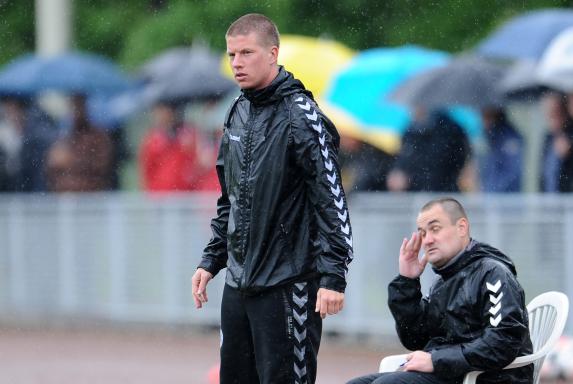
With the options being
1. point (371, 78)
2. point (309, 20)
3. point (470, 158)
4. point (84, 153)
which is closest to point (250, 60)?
point (470, 158)

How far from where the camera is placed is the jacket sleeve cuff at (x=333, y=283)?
6.32 meters

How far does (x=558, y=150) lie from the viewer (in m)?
12.1

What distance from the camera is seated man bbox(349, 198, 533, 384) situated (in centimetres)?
662

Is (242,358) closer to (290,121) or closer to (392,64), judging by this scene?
(290,121)

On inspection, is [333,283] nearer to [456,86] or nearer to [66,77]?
[456,86]

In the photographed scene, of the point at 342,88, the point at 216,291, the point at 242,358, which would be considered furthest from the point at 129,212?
the point at 242,358

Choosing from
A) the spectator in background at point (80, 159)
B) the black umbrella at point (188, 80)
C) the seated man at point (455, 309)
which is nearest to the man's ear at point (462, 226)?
the seated man at point (455, 309)

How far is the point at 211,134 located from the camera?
659 inches

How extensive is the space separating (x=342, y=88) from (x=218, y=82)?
162 cm

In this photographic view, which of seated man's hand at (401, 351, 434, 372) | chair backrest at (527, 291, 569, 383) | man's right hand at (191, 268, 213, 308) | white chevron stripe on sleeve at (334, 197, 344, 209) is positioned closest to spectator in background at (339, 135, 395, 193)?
chair backrest at (527, 291, 569, 383)

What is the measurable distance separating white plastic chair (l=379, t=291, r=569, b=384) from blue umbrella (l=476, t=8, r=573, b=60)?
642cm

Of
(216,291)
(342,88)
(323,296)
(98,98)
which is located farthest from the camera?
(98,98)

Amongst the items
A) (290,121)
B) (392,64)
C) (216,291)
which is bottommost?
(216,291)

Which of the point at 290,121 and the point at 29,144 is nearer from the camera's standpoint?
the point at 290,121
